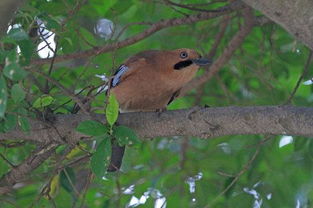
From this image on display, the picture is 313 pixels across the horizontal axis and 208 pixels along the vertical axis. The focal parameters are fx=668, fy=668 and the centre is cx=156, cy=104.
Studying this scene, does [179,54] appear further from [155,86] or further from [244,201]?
[244,201]

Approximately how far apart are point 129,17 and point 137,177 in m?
1.45

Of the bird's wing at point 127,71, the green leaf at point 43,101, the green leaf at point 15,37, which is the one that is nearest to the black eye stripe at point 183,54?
the bird's wing at point 127,71

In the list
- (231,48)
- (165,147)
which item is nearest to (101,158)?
(231,48)

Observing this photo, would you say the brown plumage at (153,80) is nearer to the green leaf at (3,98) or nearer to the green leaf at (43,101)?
the green leaf at (43,101)

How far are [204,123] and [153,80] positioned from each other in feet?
5.04

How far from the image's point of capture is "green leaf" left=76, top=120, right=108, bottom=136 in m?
3.37

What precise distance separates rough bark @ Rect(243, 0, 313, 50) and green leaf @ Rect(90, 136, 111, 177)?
1.09m

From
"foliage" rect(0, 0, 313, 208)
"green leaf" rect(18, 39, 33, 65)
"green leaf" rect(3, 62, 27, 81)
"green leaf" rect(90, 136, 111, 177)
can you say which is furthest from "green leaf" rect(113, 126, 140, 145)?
"green leaf" rect(3, 62, 27, 81)

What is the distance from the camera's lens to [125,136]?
3375 mm

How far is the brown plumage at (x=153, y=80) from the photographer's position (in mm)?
5172

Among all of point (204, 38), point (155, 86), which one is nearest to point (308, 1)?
point (155, 86)

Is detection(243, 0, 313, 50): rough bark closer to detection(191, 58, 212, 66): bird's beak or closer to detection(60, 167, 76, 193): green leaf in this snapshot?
detection(191, 58, 212, 66): bird's beak

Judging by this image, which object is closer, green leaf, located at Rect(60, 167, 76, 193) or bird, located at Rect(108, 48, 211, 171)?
green leaf, located at Rect(60, 167, 76, 193)

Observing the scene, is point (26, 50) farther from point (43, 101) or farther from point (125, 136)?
point (125, 136)
